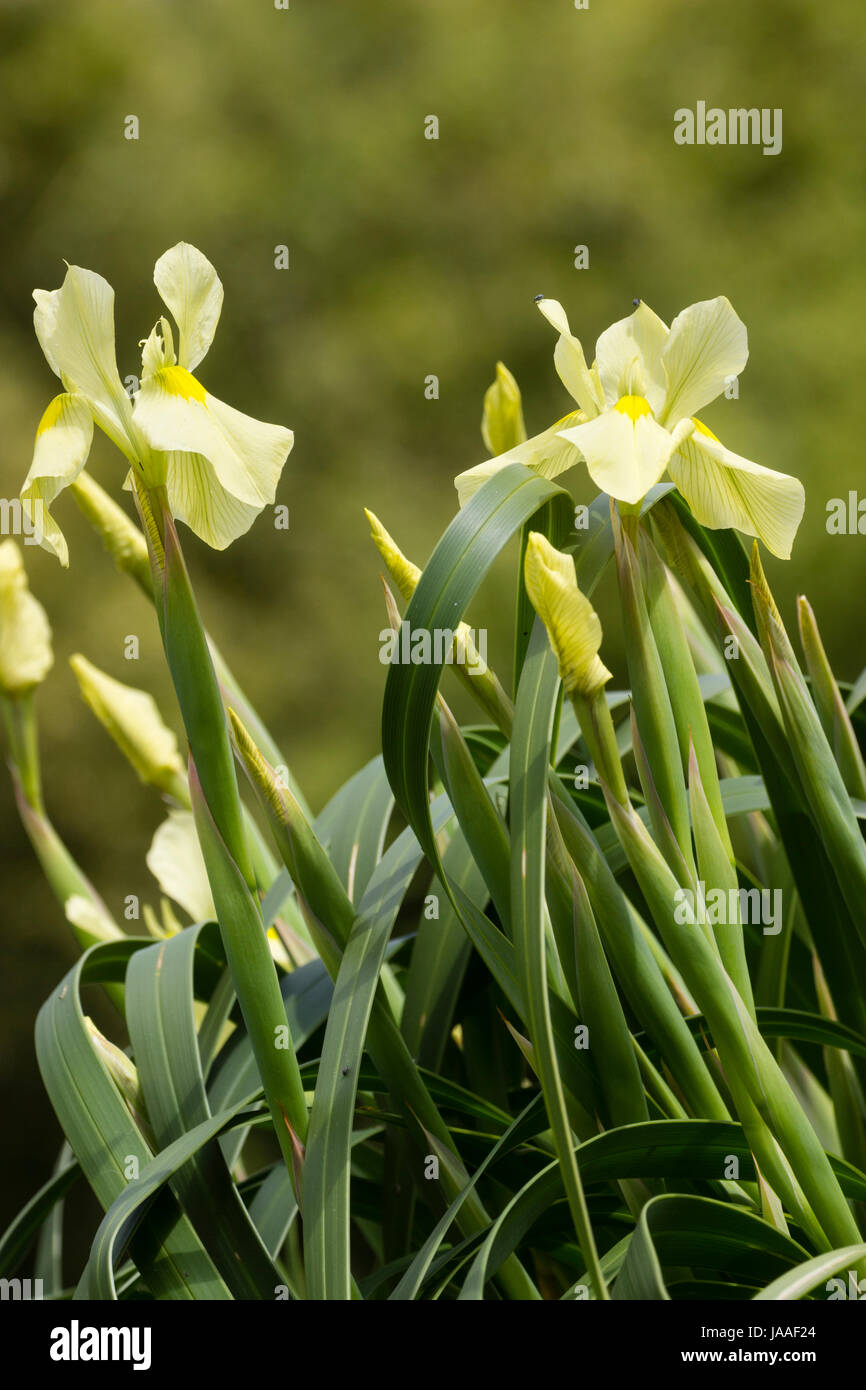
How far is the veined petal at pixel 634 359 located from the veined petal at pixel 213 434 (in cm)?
7

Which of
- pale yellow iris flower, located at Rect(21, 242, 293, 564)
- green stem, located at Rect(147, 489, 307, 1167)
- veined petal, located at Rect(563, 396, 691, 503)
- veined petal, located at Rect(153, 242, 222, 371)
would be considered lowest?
green stem, located at Rect(147, 489, 307, 1167)

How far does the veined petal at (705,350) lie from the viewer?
0.21 metres

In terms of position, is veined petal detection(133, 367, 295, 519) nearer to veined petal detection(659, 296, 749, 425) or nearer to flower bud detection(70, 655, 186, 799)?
veined petal detection(659, 296, 749, 425)

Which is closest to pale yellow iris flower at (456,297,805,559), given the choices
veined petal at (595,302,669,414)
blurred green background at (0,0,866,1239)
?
veined petal at (595,302,669,414)

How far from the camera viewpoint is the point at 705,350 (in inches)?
8.4

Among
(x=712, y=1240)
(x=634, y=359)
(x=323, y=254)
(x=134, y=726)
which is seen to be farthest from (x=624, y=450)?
(x=323, y=254)

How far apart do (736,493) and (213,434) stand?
111 millimetres

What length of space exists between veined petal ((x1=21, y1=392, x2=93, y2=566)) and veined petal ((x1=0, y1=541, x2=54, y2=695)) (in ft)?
0.66

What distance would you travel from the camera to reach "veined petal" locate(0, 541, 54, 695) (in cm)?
40

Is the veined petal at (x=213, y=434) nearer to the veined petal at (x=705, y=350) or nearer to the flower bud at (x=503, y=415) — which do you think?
the veined petal at (x=705, y=350)

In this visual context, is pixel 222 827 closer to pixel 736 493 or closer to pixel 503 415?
pixel 736 493

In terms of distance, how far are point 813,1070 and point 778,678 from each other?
217mm

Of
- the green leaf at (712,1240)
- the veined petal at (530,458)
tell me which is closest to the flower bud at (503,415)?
the veined petal at (530,458)

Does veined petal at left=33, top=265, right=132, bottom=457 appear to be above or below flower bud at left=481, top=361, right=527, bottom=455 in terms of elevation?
below
